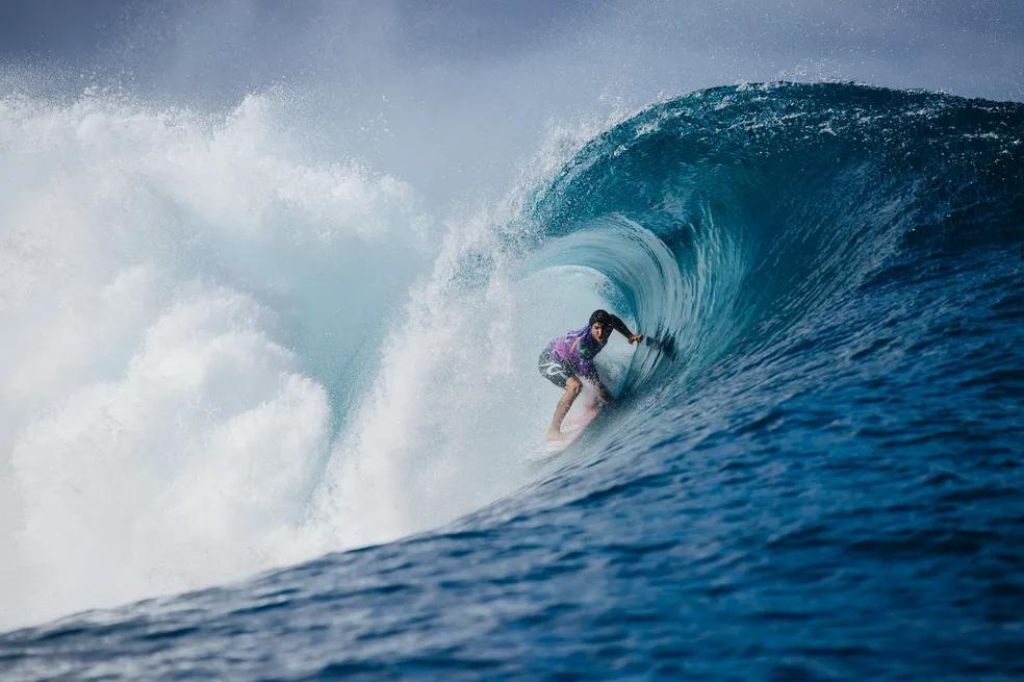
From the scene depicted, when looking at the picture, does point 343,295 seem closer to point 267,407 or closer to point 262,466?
point 267,407

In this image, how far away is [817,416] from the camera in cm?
332

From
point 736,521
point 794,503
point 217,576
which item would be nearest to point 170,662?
point 736,521

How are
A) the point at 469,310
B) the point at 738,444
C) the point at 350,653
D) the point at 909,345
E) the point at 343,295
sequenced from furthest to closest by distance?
1. the point at 343,295
2. the point at 469,310
3. the point at 909,345
4. the point at 738,444
5. the point at 350,653

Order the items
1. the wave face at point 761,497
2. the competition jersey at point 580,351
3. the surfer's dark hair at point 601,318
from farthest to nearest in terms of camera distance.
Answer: the competition jersey at point 580,351 < the surfer's dark hair at point 601,318 < the wave face at point 761,497

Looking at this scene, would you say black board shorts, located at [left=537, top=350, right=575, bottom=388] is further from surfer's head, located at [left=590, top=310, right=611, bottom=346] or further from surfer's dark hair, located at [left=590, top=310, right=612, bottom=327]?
surfer's dark hair, located at [left=590, top=310, right=612, bottom=327]

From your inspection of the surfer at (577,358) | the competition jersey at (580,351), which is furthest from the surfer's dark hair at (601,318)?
the competition jersey at (580,351)

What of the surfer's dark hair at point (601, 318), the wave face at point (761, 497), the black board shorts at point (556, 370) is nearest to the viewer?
the wave face at point (761, 497)

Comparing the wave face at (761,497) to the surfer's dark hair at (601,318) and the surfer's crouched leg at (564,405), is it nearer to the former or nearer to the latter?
the surfer's crouched leg at (564,405)

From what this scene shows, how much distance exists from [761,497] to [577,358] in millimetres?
5147

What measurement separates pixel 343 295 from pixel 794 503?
11851 millimetres

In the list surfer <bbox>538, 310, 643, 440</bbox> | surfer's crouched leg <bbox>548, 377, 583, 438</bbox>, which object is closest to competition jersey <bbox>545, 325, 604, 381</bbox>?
surfer <bbox>538, 310, 643, 440</bbox>

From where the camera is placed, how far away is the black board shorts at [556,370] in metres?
7.89

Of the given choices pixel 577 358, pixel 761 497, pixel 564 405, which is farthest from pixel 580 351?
pixel 761 497

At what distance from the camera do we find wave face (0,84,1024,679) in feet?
5.64
